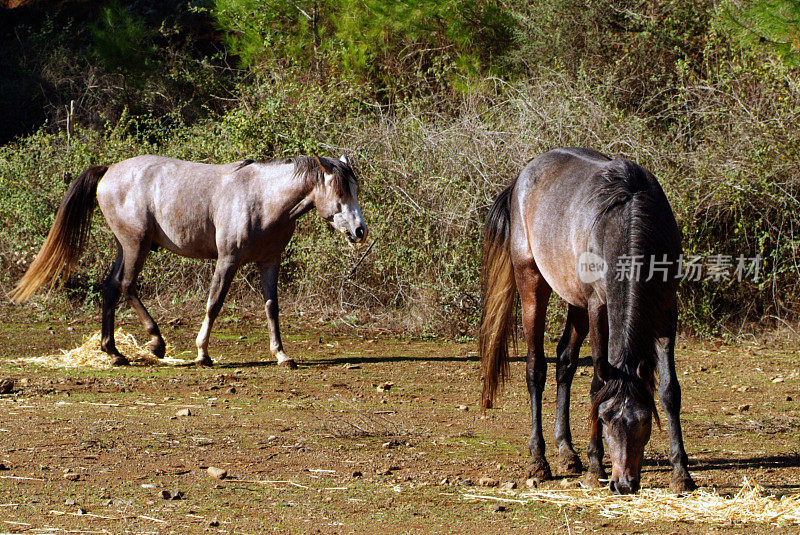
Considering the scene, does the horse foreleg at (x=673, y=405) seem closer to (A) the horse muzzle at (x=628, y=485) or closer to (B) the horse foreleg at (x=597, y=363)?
(B) the horse foreleg at (x=597, y=363)

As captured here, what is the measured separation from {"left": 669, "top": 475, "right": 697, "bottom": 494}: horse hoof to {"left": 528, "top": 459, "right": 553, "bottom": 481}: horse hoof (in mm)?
665

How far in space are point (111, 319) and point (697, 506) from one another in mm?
6073

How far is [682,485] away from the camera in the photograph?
13.9 ft

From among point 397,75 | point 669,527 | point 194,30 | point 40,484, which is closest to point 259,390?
point 40,484

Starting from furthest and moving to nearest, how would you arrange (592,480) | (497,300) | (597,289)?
(497,300) < (592,480) < (597,289)

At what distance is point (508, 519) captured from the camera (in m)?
3.93

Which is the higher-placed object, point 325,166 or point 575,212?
point 325,166

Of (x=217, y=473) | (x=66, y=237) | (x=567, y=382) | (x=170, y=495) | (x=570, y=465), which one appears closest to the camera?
(x=170, y=495)

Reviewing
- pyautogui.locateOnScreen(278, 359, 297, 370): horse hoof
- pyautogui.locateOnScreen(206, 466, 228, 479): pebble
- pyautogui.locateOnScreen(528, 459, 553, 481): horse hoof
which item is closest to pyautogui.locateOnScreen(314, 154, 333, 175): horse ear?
pyautogui.locateOnScreen(278, 359, 297, 370): horse hoof

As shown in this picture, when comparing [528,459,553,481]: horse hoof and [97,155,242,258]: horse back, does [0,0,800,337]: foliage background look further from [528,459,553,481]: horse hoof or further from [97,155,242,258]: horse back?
[528,459,553,481]: horse hoof

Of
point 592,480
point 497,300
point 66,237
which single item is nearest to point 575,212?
point 497,300

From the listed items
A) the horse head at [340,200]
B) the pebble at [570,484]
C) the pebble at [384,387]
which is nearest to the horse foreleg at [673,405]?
the pebble at [570,484]

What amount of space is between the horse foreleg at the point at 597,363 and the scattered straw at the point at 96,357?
5.02m

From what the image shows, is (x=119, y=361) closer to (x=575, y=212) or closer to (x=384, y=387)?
(x=384, y=387)
